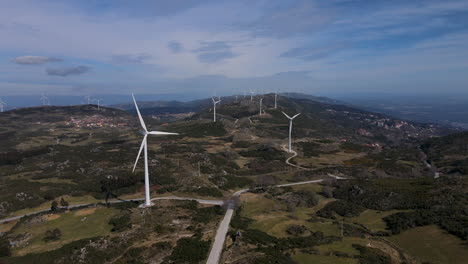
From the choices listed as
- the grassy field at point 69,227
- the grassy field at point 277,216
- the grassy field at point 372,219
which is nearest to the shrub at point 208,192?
the grassy field at point 277,216

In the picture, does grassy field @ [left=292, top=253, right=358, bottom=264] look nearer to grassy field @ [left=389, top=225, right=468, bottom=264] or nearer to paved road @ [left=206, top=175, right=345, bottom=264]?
paved road @ [left=206, top=175, right=345, bottom=264]

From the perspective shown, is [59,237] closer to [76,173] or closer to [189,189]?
[189,189]

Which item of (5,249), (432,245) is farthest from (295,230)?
(5,249)

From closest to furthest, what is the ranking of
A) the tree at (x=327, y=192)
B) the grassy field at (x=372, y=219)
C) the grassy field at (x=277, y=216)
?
the grassy field at (x=277, y=216), the grassy field at (x=372, y=219), the tree at (x=327, y=192)

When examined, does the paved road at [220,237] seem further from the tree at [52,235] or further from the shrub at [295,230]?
the tree at [52,235]

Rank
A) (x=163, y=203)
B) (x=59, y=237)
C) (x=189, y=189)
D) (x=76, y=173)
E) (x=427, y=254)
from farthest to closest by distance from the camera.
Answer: (x=76, y=173) → (x=189, y=189) → (x=163, y=203) → (x=59, y=237) → (x=427, y=254)

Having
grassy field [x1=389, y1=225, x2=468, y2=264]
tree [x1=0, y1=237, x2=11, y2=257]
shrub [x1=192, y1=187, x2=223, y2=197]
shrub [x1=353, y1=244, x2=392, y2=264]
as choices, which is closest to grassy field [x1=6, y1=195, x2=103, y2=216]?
tree [x1=0, y1=237, x2=11, y2=257]

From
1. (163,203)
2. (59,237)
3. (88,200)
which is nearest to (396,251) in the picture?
(163,203)
